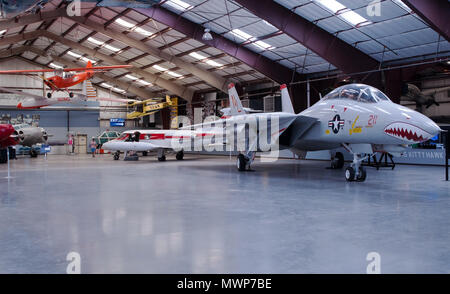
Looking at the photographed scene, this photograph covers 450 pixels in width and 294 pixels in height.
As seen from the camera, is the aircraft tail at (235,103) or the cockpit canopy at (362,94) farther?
the aircraft tail at (235,103)

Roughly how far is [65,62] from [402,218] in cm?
3902

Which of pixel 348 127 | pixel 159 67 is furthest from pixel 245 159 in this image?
pixel 159 67

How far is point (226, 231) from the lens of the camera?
4.48 m

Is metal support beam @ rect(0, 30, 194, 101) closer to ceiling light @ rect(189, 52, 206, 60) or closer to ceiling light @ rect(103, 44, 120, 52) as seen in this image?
ceiling light @ rect(103, 44, 120, 52)

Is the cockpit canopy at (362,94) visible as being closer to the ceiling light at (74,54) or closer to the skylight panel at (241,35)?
the skylight panel at (241,35)

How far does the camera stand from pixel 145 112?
1422 inches

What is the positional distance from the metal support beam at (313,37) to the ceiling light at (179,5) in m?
4.48

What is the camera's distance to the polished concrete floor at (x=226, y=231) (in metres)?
3.24

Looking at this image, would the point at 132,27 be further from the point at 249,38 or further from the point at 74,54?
the point at 74,54

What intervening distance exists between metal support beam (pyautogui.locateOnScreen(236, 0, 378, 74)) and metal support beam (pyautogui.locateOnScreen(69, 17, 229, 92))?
463 inches

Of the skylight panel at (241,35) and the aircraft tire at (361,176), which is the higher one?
the skylight panel at (241,35)

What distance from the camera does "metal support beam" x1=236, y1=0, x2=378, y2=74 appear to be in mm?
17031

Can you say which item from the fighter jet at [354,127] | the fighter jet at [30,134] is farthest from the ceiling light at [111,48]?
the fighter jet at [354,127]

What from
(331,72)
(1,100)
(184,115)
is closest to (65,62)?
(1,100)
